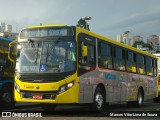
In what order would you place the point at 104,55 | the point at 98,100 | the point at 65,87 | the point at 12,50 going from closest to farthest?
the point at 65,87 < the point at 12,50 < the point at 98,100 < the point at 104,55

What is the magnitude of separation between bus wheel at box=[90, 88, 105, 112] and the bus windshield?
81.5 inches

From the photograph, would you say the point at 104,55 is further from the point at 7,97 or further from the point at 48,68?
the point at 7,97

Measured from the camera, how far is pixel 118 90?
1647cm

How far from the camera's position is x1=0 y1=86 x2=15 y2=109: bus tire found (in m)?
15.4

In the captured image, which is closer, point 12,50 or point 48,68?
point 48,68

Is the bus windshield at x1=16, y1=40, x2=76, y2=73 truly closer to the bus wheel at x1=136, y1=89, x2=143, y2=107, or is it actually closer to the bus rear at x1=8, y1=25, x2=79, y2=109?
the bus rear at x1=8, y1=25, x2=79, y2=109

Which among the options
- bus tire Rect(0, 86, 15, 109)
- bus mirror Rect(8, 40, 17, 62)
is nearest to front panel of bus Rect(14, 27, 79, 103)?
bus mirror Rect(8, 40, 17, 62)

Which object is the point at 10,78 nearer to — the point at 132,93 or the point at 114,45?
the point at 114,45

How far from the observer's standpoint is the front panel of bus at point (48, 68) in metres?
12.1

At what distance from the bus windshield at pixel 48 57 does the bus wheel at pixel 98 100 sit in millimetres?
2071

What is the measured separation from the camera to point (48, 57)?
40.4ft

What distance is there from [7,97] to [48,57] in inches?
170

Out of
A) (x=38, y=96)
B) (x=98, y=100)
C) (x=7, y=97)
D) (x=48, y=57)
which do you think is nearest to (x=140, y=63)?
(x=98, y=100)

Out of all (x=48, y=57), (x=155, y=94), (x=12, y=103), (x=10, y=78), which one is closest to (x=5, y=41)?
(x=10, y=78)
